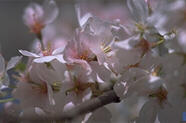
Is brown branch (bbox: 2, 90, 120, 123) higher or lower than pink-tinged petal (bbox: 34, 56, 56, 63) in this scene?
lower

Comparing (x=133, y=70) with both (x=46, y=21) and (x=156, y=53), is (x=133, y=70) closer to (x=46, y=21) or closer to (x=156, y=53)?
(x=156, y=53)

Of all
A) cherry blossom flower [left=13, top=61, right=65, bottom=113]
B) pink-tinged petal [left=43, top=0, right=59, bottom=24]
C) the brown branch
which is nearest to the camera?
the brown branch

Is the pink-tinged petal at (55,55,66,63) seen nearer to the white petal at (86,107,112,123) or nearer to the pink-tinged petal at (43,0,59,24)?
the white petal at (86,107,112,123)

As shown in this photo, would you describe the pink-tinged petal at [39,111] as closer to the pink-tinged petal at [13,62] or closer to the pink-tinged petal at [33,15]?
the pink-tinged petal at [13,62]

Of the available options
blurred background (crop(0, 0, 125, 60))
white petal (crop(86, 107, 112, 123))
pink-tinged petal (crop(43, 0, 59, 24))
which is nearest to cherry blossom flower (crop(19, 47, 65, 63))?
white petal (crop(86, 107, 112, 123))

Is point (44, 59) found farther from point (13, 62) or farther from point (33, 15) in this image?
point (33, 15)
